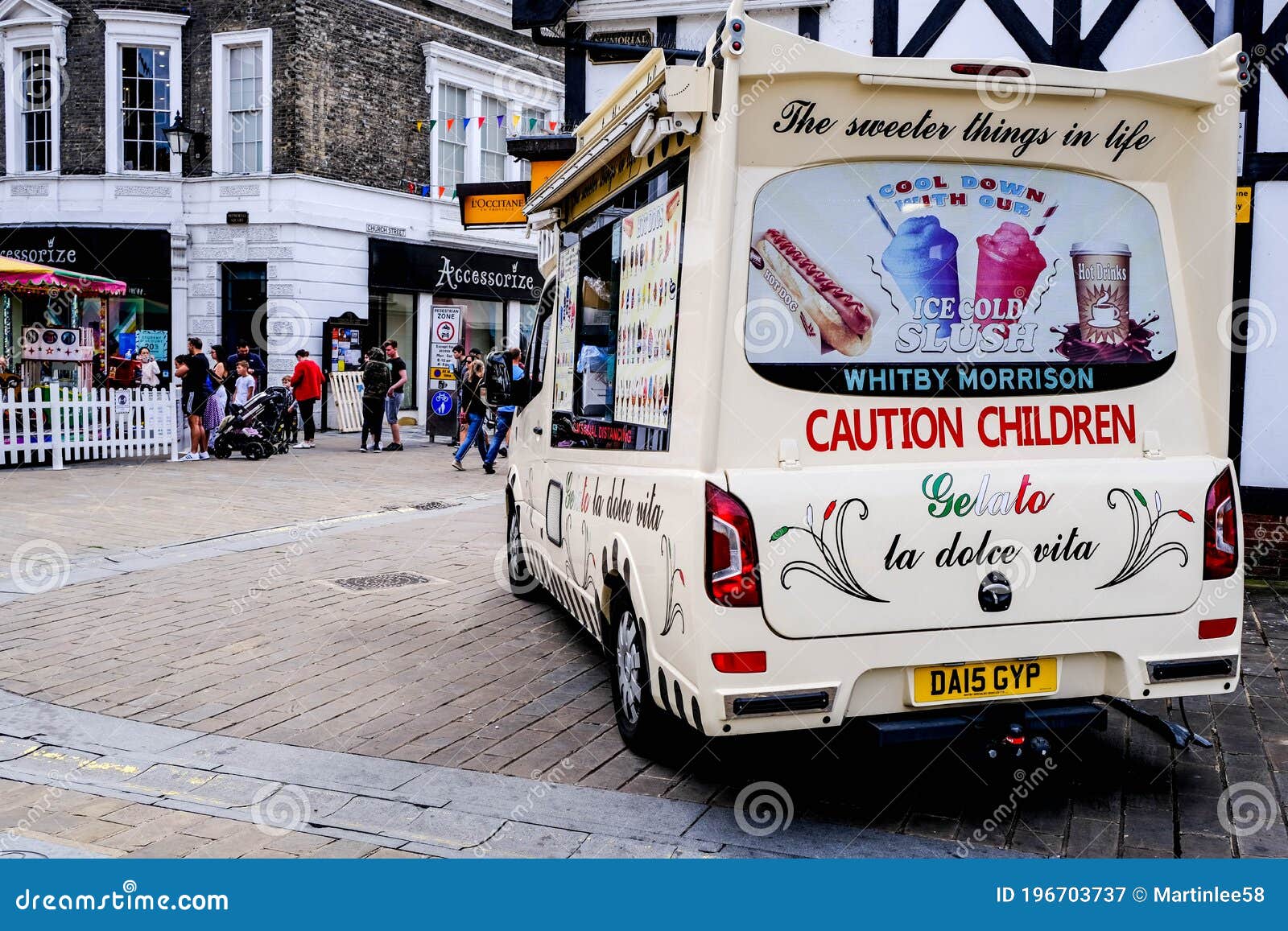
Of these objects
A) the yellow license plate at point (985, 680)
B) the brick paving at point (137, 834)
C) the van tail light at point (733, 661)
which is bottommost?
the brick paving at point (137, 834)

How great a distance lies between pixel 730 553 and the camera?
4.02 metres

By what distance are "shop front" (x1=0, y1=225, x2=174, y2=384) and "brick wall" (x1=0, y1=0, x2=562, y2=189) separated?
154 cm

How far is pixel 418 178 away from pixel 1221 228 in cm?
2400

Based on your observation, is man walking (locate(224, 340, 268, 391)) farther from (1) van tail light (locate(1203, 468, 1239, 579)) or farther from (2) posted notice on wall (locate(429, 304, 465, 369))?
(1) van tail light (locate(1203, 468, 1239, 579))

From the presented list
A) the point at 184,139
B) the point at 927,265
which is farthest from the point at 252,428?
the point at 927,265

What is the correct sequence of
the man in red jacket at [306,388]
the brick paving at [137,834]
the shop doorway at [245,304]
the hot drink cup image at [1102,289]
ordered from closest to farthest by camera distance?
the brick paving at [137,834] → the hot drink cup image at [1102,289] → the man in red jacket at [306,388] → the shop doorway at [245,304]

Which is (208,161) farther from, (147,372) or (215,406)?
(215,406)

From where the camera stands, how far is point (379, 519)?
11914 mm

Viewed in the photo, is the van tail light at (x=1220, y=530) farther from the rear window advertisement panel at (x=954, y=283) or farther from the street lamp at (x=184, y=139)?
the street lamp at (x=184, y=139)

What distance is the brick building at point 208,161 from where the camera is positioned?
24.1 meters

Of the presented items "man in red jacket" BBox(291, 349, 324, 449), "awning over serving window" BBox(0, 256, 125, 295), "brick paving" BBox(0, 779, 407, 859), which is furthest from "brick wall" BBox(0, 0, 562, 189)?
"brick paving" BBox(0, 779, 407, 859)

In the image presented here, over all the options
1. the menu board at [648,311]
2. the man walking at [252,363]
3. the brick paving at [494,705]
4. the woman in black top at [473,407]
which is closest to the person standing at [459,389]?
the woman in black top at [473,407]

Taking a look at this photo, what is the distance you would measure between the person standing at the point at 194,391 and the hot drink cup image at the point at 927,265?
615 inches

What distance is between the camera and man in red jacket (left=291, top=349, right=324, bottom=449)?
803 inches
